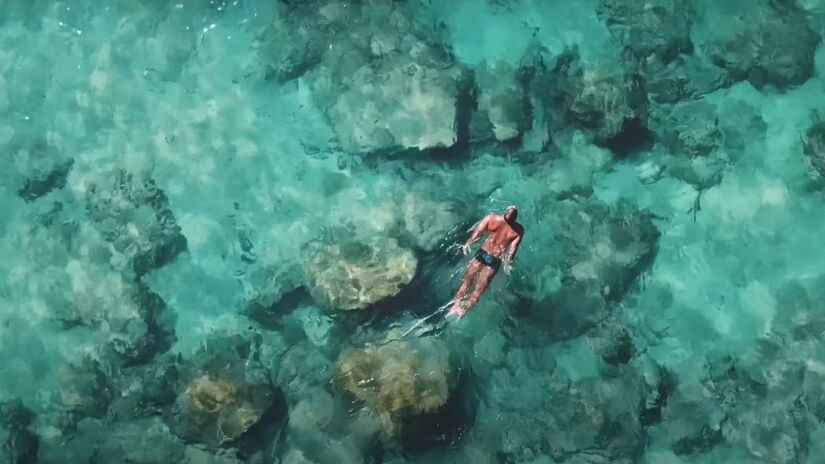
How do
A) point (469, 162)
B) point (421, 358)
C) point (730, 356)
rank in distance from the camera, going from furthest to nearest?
point (469, 162) < point (730, 356) < point (421, 358)

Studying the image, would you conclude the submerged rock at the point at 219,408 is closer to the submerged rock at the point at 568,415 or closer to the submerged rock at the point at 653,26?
the submerged rock at the point at 568,415

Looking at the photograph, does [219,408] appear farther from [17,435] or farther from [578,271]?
[578,271]

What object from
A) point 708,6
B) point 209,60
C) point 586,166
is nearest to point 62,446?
point 209,60

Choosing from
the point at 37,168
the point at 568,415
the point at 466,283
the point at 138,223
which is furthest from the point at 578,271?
the point at 37,168

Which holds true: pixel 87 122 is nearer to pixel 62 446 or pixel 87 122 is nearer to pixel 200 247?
pixel 200 247

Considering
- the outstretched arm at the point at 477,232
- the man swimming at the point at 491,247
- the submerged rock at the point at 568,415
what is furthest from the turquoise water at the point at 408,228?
the man swimming at the point at 491,247

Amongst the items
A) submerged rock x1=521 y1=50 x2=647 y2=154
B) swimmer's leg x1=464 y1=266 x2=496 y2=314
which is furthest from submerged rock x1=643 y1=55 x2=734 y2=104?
swimmer's leg x1=464 y1=266 x2=496 y2=314
